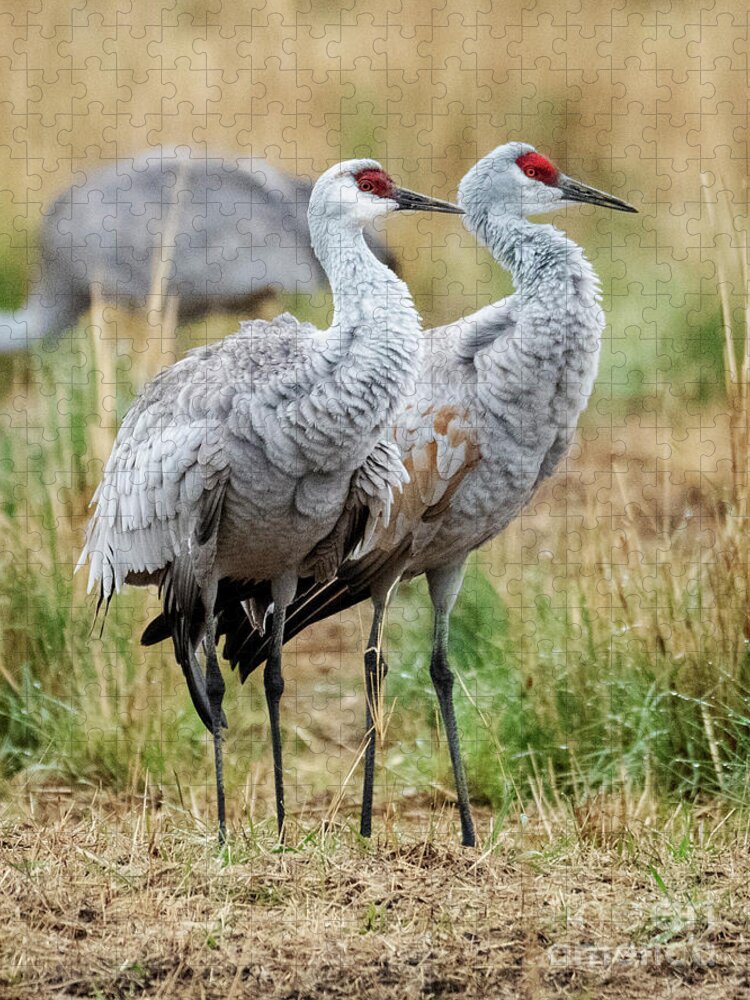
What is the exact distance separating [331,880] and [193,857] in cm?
42

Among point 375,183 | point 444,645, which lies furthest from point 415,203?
point 444,645

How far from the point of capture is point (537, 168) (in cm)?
492

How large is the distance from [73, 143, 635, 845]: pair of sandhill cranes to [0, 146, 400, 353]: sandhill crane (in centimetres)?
289

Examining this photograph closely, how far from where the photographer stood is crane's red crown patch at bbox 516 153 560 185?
16.1ft

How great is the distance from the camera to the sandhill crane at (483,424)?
457cm

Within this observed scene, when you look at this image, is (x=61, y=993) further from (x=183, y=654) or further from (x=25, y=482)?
(x=25, y=482)

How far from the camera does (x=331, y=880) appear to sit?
11.9ft

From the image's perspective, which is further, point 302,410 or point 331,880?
point 302,410

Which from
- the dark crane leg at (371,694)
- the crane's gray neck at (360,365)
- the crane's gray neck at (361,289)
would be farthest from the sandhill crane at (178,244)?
the crane's gray neck at (360,365)

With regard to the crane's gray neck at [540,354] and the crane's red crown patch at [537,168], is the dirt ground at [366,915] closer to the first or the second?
the crane's gray neck at [540,354]

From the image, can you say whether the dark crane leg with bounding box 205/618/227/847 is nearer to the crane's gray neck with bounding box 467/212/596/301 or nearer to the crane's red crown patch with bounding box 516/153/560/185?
the crane's gray neck with bounding box 467/212/596/301

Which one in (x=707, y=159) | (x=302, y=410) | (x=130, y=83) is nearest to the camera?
(x=302, y=410)

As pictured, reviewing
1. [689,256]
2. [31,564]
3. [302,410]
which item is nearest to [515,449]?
[302,410]

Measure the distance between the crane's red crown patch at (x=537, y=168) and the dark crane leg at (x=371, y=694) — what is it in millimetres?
1423
